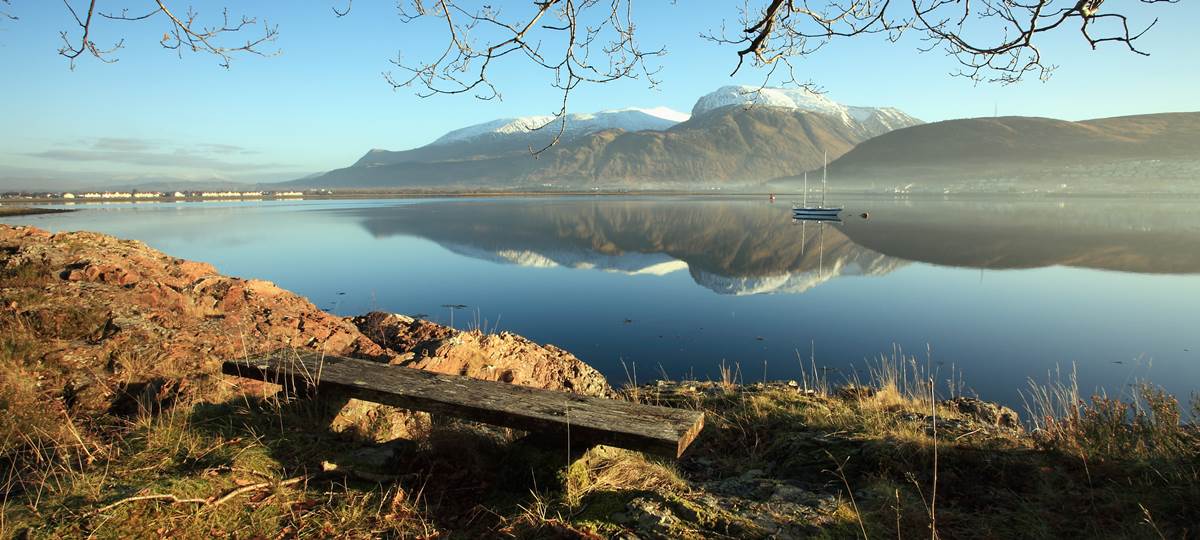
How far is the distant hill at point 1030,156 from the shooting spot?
110125 mm

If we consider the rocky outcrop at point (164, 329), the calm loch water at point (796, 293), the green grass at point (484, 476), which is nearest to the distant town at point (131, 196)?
the calm loch water at point (796, 293)

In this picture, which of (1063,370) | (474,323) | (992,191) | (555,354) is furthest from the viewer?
(992,191)

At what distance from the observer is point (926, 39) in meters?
4.72

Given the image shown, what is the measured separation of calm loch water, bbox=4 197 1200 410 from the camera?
351 inches

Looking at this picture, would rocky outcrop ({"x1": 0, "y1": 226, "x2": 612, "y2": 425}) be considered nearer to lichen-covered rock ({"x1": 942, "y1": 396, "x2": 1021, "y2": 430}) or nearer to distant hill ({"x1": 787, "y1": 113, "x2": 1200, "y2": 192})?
lichen-covered rock ({"x1": 942, "y1": 396, "x2": 1021, "y2": 430})

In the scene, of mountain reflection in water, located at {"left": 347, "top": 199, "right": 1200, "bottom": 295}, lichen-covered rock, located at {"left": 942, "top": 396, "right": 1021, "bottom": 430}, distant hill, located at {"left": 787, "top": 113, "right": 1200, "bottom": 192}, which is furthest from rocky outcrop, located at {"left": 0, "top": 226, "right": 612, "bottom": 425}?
distant hill, located at {"left": 787, "top": 113, "right": 1200, "bottom": 192}

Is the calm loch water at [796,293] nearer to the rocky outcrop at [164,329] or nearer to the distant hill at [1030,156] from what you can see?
the rocky outcrop at [164,329]

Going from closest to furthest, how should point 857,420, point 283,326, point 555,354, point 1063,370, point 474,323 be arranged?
point 857,420 < point 283,326 < point 555,354 < point 1063,370 < point 474,323

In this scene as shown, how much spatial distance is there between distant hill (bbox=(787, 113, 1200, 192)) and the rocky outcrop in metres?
137

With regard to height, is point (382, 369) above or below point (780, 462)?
above

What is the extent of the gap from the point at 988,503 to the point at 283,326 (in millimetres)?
5492

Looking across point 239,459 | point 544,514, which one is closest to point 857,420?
point 544,514

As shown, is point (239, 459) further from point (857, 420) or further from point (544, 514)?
point (857, 420)

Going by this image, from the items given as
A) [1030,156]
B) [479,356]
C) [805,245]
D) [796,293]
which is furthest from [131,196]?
[1030,156]
